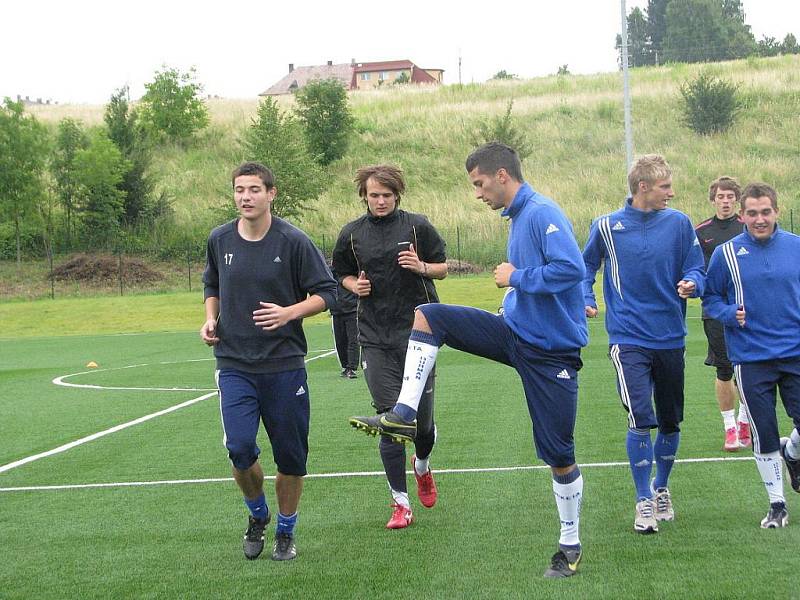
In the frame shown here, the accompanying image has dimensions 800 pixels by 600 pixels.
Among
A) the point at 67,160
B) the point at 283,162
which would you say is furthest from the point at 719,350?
the point at 67,160

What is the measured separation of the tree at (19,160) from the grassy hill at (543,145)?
7.05 meters

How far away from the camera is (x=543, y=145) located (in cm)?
5731

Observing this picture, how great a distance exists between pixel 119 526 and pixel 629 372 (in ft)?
10.6

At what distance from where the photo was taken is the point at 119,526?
7.14 meters

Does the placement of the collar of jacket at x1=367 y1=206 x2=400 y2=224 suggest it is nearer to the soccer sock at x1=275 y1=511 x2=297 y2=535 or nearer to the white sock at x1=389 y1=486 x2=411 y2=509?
the white sock at x1=389 y1=486 x2=411 y2=509

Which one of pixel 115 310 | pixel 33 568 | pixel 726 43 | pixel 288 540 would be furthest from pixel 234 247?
pixel 726 43

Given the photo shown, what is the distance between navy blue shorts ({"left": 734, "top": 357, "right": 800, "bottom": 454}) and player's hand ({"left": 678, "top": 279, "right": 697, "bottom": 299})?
56cm

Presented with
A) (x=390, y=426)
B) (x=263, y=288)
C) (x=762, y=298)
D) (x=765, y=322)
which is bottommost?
(x=390, y=426)

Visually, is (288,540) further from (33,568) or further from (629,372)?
(629,372)

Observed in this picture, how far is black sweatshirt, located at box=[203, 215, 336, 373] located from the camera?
624 centimetres

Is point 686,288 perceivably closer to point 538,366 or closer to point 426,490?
point 538,366

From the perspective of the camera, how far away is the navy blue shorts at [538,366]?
572cm

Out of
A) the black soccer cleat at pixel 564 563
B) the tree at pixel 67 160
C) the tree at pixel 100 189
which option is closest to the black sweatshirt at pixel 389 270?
the black soccer cleat at pixel 564 563

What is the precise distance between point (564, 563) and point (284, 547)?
1.55 meters
